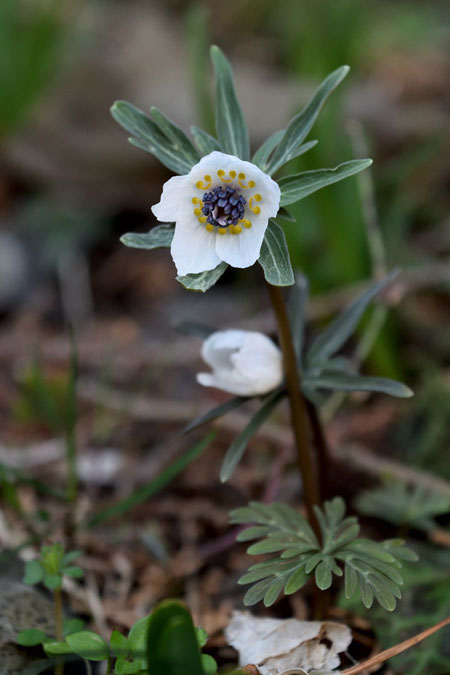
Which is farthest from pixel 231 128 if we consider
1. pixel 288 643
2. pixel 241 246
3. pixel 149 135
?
pixel 288 643

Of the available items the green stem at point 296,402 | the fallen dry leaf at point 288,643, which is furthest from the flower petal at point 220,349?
the fallen dry leaf at point 288,643

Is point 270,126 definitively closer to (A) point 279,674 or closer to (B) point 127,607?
(B) point 127,607

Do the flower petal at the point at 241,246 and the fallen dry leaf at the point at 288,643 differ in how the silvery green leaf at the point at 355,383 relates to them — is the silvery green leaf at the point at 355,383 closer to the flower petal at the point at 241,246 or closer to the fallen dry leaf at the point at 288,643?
the flower petal at the point at 241,246

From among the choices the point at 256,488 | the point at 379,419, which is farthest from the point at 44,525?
the point at 379,419

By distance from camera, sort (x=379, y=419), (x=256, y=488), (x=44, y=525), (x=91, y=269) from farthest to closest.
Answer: (x=91, y=269) → (x=379, y=419) → (x=256, y=488) → (x=44, y=525)

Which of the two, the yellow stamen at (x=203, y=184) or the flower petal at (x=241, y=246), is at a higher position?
the yellow stamen at (x=203, y=184)

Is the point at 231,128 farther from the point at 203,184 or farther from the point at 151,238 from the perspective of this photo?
the point at 151,238

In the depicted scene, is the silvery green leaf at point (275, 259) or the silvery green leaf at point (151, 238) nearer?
the silvery green leaf at point (275, 259)
